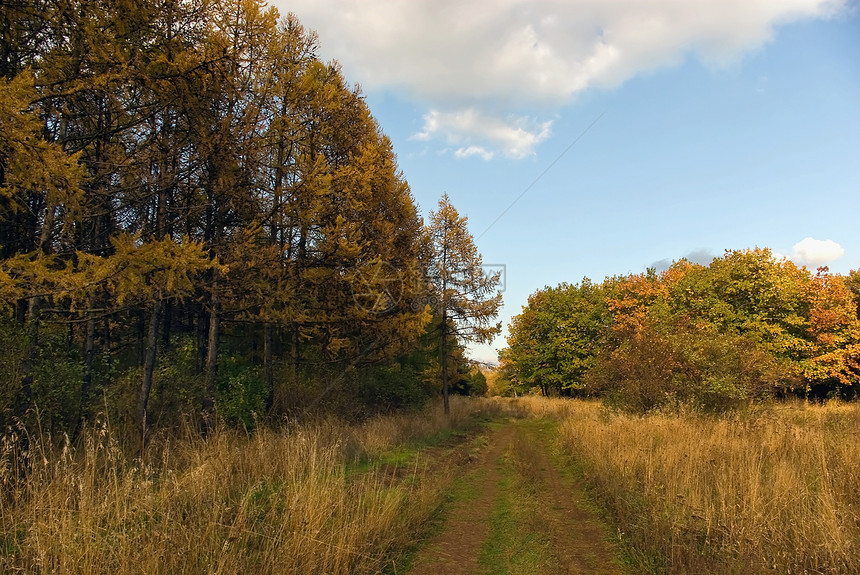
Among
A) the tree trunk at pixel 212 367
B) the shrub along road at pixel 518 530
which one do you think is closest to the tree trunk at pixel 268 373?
the tree trunk at pixel 212 367

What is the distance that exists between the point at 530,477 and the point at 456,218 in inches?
643

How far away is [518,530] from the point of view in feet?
21.3

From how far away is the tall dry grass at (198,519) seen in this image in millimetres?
3621

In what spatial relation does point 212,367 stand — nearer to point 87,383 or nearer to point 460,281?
point 87,383

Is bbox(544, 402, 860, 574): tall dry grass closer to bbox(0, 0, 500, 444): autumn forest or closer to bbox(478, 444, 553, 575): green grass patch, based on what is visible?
bbox(478, 444, 553, 575): green grass patch

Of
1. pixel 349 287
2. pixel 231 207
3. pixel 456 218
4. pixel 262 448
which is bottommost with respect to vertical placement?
pixel 262 448

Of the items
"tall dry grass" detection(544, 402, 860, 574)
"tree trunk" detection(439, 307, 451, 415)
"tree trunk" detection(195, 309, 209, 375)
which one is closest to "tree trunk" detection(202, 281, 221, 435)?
"tree trunk" detection(195, 309, 209, 375)

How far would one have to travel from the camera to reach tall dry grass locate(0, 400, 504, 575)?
3.62m

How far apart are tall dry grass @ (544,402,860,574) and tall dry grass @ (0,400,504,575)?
3.21 metres

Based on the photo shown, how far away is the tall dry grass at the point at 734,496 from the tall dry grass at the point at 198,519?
3210mm

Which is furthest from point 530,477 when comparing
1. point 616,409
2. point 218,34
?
point 218,34

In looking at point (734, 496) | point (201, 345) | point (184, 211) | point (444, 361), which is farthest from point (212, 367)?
point (444, 361)

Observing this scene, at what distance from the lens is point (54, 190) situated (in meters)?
5.86

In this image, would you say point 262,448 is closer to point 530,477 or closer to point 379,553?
point 379,553
